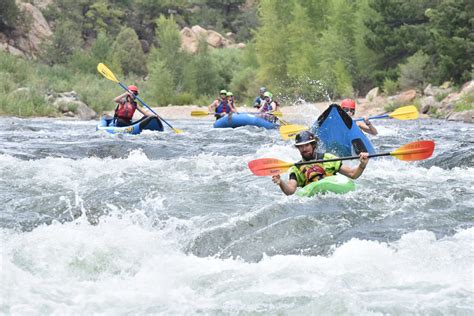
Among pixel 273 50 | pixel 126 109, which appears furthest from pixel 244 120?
pixel 273 50

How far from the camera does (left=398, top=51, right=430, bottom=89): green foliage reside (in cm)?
2722

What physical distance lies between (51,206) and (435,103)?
18607mm

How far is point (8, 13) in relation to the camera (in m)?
40.3

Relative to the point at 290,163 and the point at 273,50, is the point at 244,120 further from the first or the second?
the point at 273,50

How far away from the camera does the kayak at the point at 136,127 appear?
1392 cm

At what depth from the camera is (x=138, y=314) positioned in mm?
4398

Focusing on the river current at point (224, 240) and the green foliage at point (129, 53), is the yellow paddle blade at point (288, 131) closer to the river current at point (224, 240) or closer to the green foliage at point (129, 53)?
the river current at point (224, 240)

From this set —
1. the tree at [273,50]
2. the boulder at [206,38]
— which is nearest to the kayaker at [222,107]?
the tree at [273,50]

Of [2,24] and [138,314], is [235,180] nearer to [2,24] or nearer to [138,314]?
[138,314]

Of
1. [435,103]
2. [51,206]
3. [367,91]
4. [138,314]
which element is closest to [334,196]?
[51,206]

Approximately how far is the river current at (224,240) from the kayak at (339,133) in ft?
1.43

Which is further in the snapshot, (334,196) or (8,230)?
(334,196)

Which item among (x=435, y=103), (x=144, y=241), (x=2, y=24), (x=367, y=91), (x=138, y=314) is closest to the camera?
(x=138, y=314)

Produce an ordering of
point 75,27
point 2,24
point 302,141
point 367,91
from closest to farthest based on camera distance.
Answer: point 302,141 → point 367,91 → point 2,24 → point 75,27
